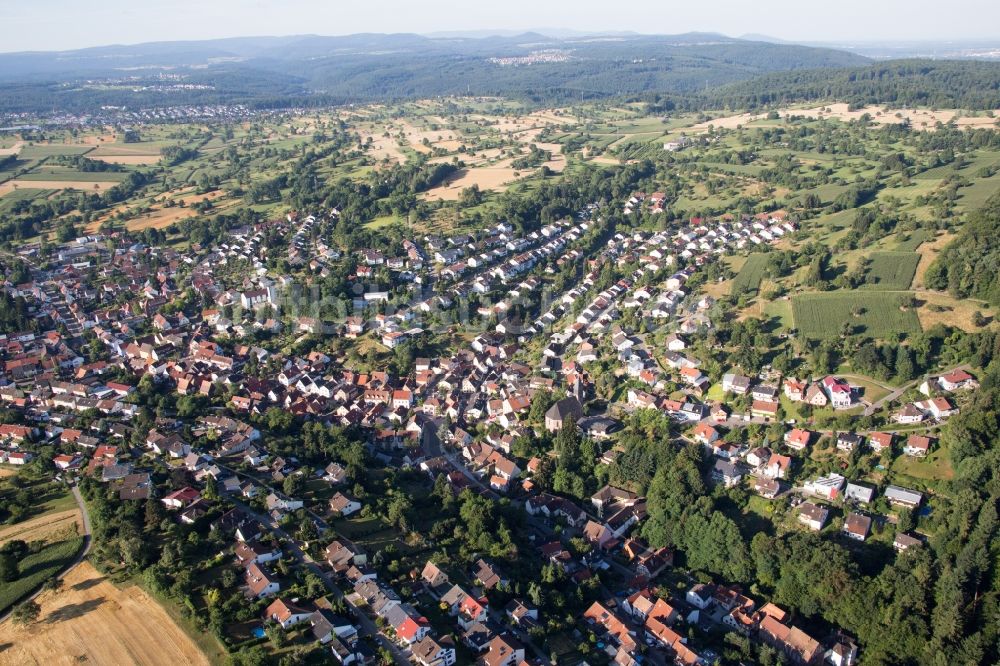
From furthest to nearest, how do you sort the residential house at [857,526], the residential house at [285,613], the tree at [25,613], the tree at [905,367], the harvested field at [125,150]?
the harvested field at [125,150], the tree at [905,367], the residential house at [857,526], the tree at [25,613], the residential house at [285,613]

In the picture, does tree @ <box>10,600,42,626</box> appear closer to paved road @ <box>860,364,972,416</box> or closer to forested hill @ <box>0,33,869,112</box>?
paved road @ <box>860,364,972,416</box>

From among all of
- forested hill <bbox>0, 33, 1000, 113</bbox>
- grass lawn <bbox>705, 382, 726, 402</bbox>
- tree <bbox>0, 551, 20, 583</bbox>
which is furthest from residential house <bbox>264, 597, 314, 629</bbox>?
forested hill <bbox>0, 33, 1000, 113</bbox>

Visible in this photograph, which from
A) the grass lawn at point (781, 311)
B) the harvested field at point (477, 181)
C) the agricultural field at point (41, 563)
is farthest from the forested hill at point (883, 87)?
the agricultural field at point (41, 563)

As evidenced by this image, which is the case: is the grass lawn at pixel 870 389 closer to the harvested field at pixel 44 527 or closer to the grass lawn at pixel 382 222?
the harvested field at pixel 44 527

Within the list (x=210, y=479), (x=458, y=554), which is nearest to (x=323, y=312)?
(x=210, y=479)

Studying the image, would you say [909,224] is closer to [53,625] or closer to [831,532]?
[831,532]

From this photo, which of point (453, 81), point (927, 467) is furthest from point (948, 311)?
point (453, 81)
